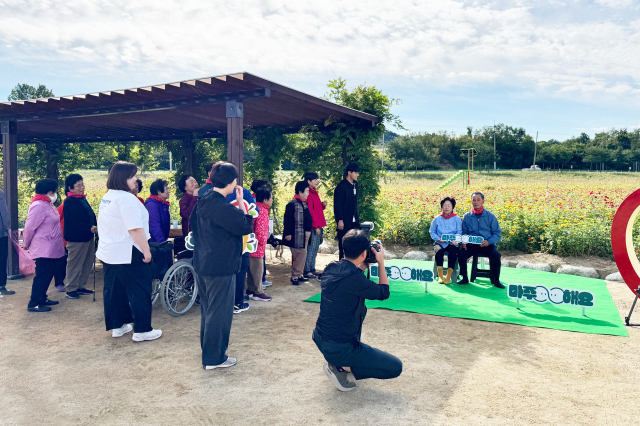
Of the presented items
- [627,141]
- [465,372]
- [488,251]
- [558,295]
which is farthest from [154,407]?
[627,141]

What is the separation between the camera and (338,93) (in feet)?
25.5

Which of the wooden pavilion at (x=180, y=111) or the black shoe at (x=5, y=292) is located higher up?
the wooden pavilion at (x=180, y=111)

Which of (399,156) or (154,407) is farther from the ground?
(399,156)

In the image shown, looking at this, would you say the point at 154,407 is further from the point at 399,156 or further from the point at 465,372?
the point at 399,156

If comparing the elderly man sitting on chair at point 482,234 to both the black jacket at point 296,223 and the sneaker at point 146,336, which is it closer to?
the black jacket at point 296,223

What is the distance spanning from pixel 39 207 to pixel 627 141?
3367 inches

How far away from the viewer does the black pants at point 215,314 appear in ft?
12.2

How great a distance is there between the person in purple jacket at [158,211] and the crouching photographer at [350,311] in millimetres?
3046

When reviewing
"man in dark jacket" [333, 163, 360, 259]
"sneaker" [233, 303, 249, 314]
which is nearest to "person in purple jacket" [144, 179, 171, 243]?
"sneaker" [233, 303, 249, 314]

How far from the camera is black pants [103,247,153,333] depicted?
4.28m

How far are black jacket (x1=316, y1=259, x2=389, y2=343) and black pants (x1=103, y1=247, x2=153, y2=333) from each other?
2.05 meters

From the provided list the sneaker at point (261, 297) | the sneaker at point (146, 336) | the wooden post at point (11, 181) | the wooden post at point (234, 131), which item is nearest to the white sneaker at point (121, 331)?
the sneaker at point (146, 336)

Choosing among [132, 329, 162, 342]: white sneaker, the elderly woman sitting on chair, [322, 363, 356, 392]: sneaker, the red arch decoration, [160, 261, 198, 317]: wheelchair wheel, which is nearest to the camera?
[322, 363, 356, 392]: sneaker

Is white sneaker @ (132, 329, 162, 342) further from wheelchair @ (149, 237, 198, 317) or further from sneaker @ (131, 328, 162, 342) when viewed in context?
wheelchair @ (149, 237, 198, 317)
